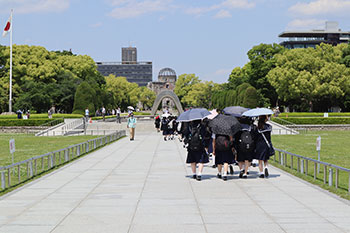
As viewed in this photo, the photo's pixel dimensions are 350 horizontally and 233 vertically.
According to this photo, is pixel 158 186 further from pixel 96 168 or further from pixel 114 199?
pixel 96 168

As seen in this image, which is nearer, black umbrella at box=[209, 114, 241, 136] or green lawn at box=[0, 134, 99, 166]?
black umbrella at box=[209, 114, 241, 136]

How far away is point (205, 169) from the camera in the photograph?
13844 mm

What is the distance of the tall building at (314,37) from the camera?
98.1 meters

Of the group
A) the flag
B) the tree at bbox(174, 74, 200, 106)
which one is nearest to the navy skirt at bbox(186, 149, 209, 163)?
the flag

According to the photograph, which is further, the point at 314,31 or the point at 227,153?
the point at 314,31

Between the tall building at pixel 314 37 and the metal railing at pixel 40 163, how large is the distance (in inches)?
3091

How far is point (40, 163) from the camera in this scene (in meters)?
15.4

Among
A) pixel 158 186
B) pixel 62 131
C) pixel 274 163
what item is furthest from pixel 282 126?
pixel 158 186

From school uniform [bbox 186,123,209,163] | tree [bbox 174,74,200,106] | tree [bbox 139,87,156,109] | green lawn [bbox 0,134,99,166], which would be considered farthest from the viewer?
tree [bbox 139,87,156,109]

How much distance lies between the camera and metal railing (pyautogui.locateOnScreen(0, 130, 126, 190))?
10.5 meters

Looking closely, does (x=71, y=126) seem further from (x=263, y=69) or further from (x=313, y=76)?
(x=263, y=69)

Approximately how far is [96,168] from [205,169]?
3.27 metres

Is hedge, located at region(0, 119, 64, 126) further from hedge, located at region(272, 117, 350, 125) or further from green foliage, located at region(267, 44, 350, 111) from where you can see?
green foliage, located at region(267, 44, 350, 111)

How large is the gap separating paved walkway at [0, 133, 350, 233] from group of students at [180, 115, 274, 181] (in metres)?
0.46
